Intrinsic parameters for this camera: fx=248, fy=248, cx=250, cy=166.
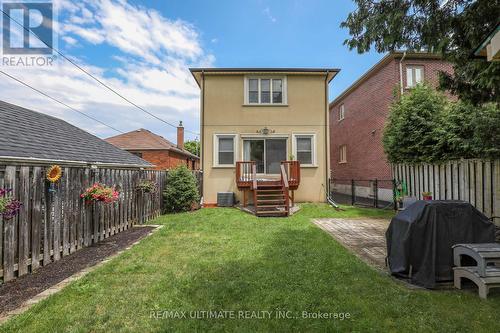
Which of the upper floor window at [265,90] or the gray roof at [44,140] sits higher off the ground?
the upper floor window at [265,90]

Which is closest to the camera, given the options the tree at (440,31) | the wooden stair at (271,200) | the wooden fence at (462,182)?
the tree at (440,31)

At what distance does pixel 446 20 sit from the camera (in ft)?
14.5

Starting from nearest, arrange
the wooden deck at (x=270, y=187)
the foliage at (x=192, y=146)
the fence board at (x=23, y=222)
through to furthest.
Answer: the fence board at (x=23, y=222)
the wooden deck at (x=270, y=187)
the foliage at (x=192, y=146)

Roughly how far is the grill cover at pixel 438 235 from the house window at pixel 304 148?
27.3ft

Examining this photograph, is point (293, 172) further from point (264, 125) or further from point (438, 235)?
point (438, 235)

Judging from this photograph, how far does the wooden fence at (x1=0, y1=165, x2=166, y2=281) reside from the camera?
11.6 feet

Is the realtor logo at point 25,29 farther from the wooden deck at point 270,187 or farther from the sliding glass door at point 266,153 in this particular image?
the sliding glass door at point 266,153

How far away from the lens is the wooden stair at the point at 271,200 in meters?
8.88

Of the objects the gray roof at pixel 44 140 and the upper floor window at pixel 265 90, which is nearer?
the gray roof at pixel 44 140

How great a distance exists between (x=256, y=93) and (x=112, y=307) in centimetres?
1067

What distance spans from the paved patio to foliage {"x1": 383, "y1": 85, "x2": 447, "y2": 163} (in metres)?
2.61

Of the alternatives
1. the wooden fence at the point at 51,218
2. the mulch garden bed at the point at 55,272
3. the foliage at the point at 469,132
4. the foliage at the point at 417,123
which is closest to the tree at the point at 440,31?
the foliage at the point at 469,132

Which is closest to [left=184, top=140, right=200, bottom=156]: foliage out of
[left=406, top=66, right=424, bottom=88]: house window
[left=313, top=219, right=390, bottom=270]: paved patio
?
A: [left=406, top=66, right=424, bottom=88]: house window

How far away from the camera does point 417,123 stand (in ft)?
27.0
